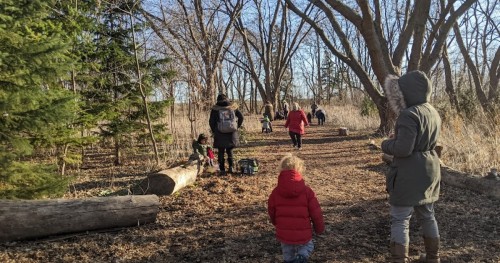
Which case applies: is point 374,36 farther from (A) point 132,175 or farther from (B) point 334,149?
(A) point 132,175

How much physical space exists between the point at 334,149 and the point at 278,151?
186 cm

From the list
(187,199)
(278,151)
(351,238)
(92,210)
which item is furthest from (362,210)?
(278,151)

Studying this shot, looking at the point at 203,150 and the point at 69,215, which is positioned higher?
the point at 203,150

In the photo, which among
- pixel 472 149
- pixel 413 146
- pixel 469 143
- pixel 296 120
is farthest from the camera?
pixel 296 120

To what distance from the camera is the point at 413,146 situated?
3.55m

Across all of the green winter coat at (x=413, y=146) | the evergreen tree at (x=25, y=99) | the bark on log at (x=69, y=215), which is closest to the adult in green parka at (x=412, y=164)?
the green winter coat at (x=413, y=146)

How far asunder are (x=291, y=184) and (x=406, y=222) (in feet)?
3.88

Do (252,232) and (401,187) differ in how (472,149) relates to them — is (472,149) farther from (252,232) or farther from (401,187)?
(252,232)

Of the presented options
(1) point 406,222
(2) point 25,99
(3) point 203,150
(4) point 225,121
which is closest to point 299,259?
(1) point 406,222

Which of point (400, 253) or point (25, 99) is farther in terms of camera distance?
point (25, 99)

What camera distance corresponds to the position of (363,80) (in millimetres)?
15203

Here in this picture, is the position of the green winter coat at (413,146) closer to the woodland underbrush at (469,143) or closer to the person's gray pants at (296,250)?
the person's gray pants at (296,250)

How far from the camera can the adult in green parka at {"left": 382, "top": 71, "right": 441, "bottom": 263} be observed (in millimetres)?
3582

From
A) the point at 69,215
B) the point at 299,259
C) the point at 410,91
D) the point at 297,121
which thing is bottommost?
the point at 299,259
